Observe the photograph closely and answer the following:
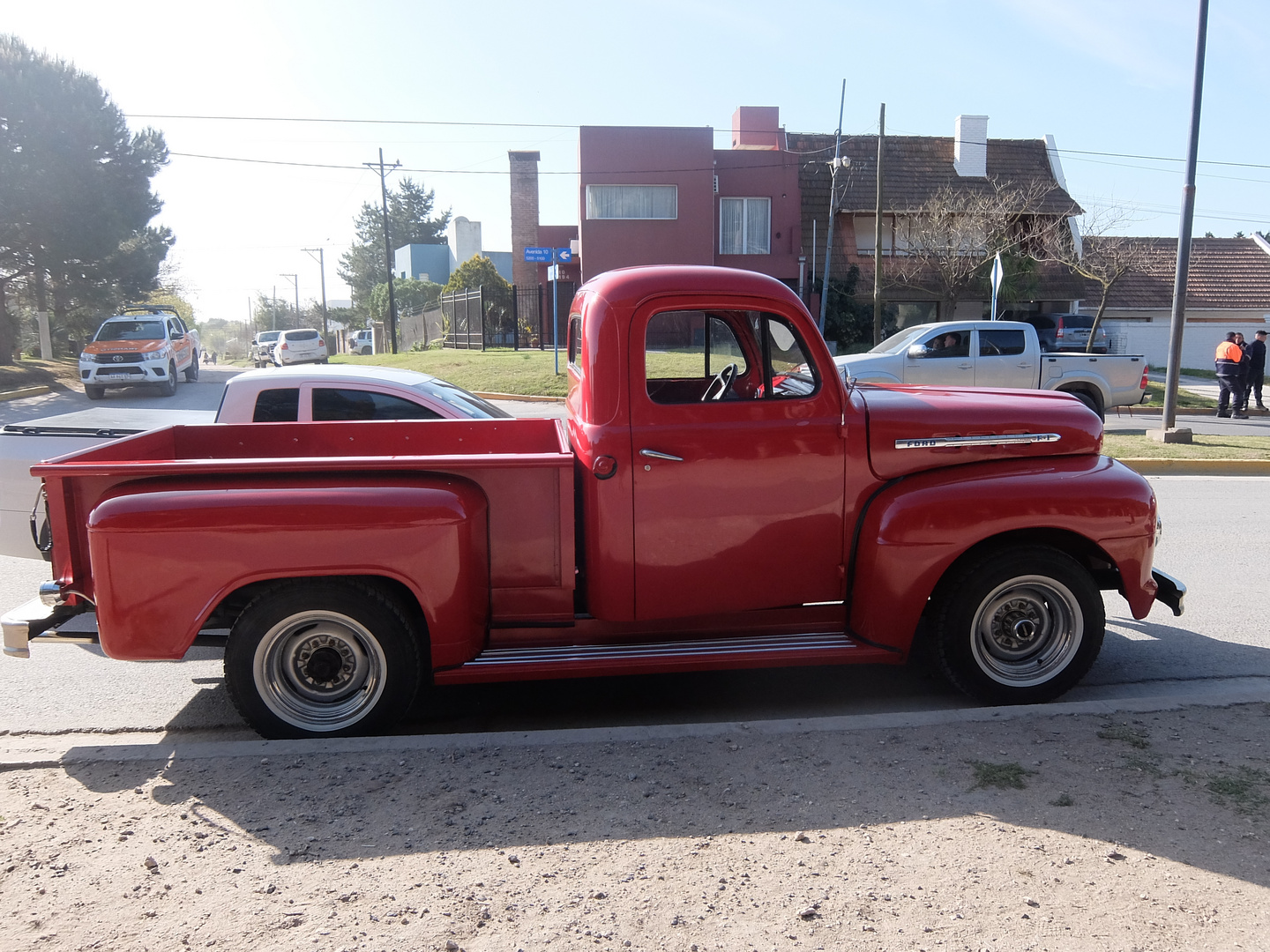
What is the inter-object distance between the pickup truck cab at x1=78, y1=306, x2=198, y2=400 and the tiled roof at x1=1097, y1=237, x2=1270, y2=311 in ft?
105

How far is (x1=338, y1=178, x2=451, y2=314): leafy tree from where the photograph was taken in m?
78.9

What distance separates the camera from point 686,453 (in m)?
4.40

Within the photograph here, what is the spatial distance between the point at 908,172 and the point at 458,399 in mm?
31677

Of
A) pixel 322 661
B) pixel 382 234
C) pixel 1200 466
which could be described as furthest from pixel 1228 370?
pixel 382 234

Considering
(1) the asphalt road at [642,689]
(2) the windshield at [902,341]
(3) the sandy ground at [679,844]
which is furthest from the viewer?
(2) the windshield at [902,341]

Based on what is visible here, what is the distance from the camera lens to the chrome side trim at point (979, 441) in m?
4.62

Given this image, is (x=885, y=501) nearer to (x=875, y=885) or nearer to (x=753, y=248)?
(x=875, y=885)

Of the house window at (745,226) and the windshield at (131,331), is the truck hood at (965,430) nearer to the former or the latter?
the windshield at (131,331)

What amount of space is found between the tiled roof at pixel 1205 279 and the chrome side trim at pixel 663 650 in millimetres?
37540

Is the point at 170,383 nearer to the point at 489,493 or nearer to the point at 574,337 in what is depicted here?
the point at 574,337

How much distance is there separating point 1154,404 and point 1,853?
75.4ft

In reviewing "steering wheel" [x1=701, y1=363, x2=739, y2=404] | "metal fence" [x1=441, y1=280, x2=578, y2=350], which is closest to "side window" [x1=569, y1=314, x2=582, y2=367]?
"steering wheel" [x1=701, y1=363, x2=739, y2=404]

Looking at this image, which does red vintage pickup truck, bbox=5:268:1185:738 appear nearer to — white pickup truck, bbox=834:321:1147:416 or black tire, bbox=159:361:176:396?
white pickup truck, bbox=834:321:1147:416

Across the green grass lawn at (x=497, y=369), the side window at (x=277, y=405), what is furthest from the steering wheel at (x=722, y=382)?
the green grass lawn at (x=497, y=369)
